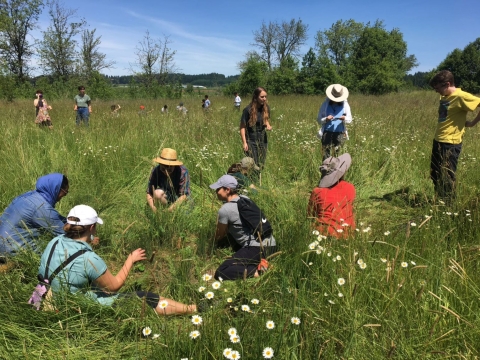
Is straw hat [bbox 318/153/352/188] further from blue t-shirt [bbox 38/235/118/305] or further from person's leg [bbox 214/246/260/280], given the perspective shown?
blue t-shirt [bbox 38/235/118/305]

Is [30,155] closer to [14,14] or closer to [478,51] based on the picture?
[14,14]

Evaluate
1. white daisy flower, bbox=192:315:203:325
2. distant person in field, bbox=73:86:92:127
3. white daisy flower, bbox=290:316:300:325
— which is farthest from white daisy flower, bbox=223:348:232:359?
distant person in field, bbox=73:86:92:127

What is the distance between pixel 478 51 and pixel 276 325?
2156 inches

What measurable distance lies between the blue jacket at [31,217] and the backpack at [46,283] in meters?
0.65

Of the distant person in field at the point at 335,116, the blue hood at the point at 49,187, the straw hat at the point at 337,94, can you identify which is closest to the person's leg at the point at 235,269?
the blue hood at the point at 49,187

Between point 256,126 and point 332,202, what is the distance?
261 cm

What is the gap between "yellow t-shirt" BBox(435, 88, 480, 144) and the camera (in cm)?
352

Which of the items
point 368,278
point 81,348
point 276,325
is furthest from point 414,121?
point 81,348

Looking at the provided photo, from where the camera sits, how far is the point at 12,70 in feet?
98.9

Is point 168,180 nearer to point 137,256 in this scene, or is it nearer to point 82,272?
point 137,256

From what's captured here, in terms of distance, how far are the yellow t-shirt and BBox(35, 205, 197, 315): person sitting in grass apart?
3.55 m

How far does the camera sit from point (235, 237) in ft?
10.1

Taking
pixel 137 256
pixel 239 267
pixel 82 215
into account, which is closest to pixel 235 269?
pixel 239 267

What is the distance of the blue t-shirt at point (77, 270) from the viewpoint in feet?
6.68
